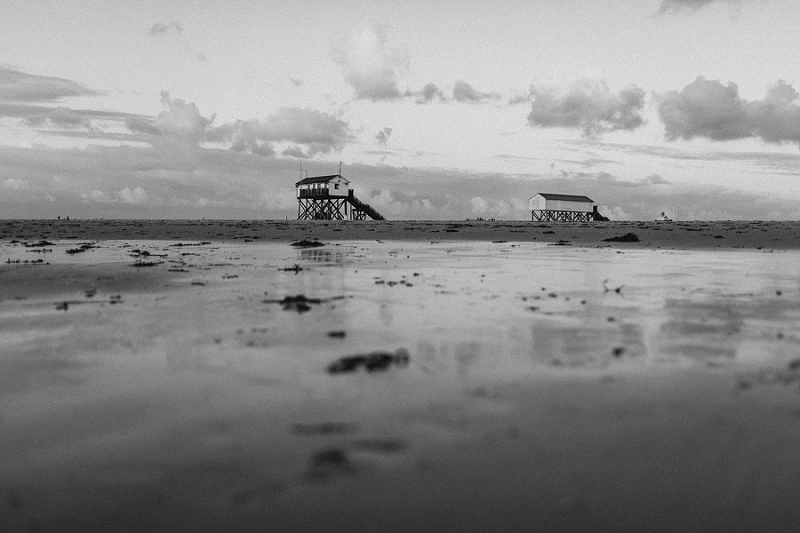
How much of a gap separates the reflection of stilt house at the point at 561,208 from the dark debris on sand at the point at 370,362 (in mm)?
92867

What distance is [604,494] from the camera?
328cm

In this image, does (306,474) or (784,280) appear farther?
(784,280)

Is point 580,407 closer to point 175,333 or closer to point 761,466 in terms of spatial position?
point 761,466

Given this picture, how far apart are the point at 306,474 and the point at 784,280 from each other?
1323cm

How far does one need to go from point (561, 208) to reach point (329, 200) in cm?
3735

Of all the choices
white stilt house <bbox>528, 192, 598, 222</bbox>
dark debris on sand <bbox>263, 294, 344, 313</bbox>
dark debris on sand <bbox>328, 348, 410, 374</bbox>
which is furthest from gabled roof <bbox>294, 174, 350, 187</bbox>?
dark debris on sand <bbox>328, 348, 410, 374</bbox>

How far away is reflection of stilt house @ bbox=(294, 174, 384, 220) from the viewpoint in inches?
3504

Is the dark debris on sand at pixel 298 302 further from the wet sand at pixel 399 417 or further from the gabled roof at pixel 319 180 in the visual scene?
the gabled roof at pixel 319 180

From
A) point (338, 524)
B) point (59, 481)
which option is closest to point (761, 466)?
point (338, 524)

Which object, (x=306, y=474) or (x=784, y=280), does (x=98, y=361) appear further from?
(x=784, y=280)

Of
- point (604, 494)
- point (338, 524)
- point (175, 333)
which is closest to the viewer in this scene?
point (338, 524)

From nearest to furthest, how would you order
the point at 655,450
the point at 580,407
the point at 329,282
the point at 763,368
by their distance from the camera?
the point at 655,450 → the point at 580,407 → the point at 763,368 → the point at 329,282

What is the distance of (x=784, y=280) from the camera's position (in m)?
13.3

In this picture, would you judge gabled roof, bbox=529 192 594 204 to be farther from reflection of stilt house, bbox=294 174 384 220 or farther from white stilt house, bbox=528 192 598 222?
reflection of stilt house, bbox=294 174 384 220
